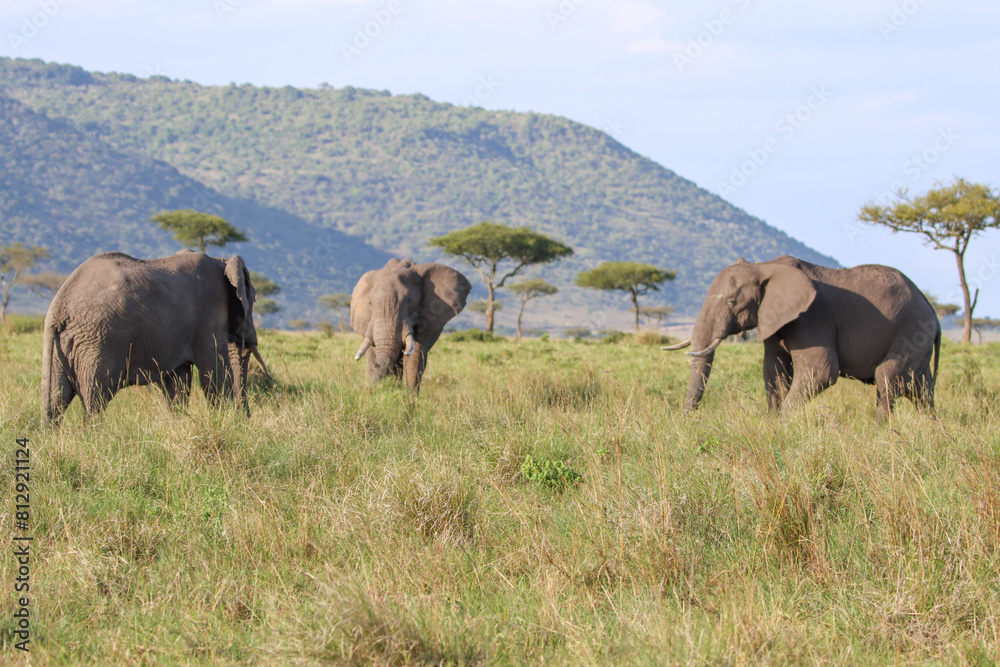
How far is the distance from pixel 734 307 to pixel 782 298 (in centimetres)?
53

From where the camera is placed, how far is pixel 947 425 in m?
6.30

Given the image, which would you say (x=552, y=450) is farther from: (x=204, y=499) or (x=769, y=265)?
(x=769, y=265)

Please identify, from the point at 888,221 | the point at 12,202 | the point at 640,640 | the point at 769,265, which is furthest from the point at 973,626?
the point at 12,202

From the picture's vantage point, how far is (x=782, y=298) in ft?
26.2

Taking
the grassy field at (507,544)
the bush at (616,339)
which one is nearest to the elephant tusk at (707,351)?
the grassy field at (507,544)

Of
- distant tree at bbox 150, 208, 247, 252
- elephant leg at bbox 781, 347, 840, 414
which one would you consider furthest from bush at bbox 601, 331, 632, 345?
distant tree at bbox 150, 208, 247, 252

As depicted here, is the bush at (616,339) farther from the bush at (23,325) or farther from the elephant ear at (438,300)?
the bush at (23,325)

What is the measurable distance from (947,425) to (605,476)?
3.04 m

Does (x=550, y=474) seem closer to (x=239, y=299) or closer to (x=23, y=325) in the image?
(x=239, y=299)

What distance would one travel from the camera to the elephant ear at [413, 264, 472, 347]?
36.1ft

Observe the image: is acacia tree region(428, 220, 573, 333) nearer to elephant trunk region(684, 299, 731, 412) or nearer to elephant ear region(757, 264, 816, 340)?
elephant trunk region(684, 299, 731, 412)

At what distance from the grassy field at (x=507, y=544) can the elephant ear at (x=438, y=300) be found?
4.69m

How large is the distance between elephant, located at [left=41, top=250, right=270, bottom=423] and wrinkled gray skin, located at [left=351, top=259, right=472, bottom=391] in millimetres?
1908

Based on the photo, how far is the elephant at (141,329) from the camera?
6535 mm
